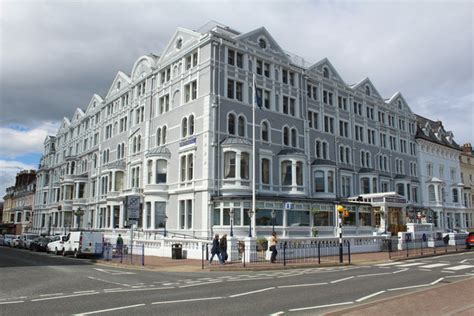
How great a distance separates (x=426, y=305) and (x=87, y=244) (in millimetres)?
24583

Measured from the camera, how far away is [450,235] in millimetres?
45031

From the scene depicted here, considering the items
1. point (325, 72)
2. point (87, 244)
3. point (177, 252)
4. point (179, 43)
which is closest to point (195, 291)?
point (177, 252)

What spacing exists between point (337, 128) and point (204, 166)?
18859 millimetres

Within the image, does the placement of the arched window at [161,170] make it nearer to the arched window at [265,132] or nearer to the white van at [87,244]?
the white van at [87,244]

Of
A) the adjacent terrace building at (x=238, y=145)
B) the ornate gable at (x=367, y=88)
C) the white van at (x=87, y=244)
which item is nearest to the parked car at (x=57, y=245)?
the white van at (x=87, y=244)

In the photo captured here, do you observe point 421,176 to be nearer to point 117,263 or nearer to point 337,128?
point 337,128

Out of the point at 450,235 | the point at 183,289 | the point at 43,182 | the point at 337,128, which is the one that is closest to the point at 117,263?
the point at 183,289

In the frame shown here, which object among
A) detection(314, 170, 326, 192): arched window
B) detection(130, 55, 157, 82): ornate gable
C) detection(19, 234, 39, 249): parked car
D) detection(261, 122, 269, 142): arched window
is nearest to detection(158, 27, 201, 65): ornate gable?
detection(130, 55, 157, 82): ornate gable

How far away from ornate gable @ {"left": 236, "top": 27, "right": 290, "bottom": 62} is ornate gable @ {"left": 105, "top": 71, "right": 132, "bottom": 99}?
53.3 feet

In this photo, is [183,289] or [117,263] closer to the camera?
[183,289]

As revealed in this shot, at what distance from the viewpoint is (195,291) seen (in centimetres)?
1391

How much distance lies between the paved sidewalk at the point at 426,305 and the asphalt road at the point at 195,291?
105 centimetres

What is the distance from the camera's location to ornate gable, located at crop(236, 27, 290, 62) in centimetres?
3747

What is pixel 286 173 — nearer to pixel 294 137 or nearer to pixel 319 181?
pixel 294 137
